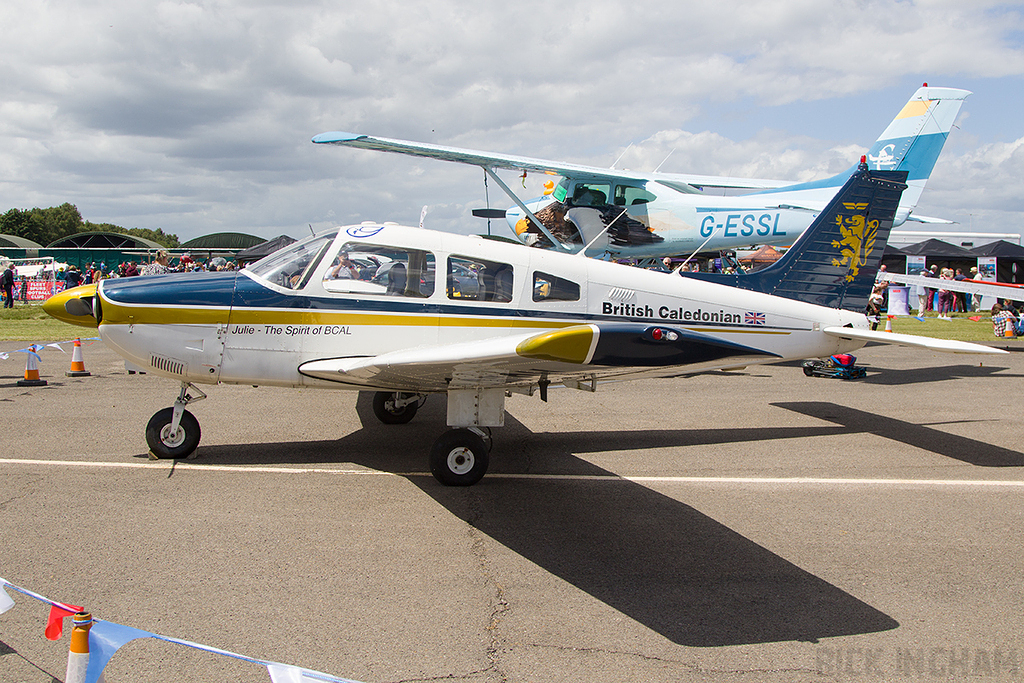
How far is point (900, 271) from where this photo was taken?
31703 millimetres

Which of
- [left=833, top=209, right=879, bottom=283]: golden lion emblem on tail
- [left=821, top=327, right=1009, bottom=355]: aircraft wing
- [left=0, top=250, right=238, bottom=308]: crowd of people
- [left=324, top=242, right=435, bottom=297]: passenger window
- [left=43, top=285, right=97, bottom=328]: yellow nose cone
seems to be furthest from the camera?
[left=0, top=250, right=238, bottom=308]: crowd of people

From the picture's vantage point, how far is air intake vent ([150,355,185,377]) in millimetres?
5758

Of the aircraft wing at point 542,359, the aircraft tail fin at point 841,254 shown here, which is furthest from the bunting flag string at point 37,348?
the aircraft tail fin at point 841,254

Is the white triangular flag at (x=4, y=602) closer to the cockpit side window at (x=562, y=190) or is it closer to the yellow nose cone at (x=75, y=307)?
the yellow nose cone at (x=75, y=307)

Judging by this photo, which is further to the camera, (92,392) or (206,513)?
(92,392)

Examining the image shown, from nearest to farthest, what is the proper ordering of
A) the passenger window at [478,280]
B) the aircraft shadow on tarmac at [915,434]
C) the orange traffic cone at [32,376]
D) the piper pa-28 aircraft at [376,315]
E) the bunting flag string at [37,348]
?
the piper pa-28 aircraft at [376,315] < the passenger window at [478,280] < the aircraft shadow on tarmac at [915,434] < the orange traffic cone at [32,376] < the bunting flag string at [37,348]

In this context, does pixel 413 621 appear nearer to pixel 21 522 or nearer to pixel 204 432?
pixel 21 522

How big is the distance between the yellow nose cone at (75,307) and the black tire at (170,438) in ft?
3.32

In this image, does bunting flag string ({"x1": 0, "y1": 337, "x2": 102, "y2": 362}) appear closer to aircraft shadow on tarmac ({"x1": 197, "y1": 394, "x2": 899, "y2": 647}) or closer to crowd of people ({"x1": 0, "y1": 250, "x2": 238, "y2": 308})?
crowd of people ({"x1": 0, "y1": 250, "x2": 238, "y2": 308})

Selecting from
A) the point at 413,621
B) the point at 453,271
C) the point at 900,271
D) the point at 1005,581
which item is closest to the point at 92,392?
the point at 453,271

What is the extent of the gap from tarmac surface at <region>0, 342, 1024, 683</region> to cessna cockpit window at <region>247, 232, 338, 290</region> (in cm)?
170

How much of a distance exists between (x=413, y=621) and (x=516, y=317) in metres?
3.19

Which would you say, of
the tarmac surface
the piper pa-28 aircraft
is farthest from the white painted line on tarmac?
the piper pa-28 aircraft

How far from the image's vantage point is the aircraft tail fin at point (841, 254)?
25.9 feet
